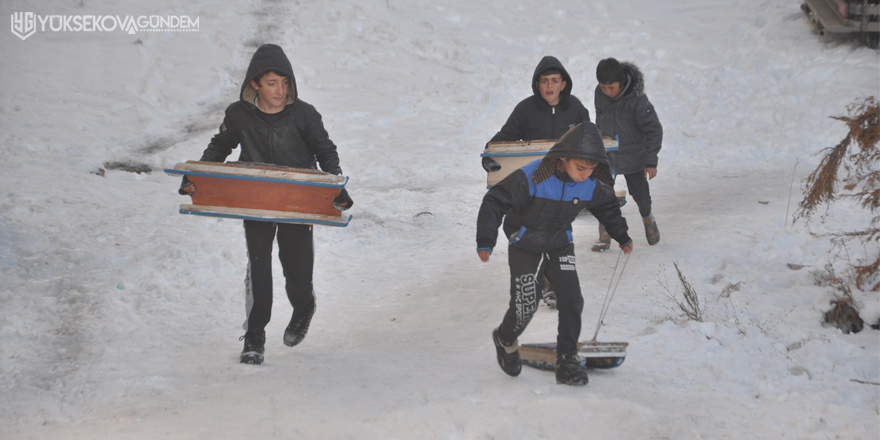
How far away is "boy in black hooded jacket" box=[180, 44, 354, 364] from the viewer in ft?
16.5

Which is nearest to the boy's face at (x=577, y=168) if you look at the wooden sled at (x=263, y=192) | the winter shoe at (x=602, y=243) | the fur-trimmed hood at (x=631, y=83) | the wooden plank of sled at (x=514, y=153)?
the wooden sled at (x=263, y=192)

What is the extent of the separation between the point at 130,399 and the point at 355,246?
4.49m

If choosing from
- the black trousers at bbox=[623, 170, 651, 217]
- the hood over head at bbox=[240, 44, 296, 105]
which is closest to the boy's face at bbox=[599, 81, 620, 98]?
the black trousers at bbox=[623, 170, 651, 217]

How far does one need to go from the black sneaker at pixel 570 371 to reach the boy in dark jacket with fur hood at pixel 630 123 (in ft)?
11.0

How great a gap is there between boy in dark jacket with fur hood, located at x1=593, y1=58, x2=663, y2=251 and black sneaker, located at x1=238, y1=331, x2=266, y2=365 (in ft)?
13.2

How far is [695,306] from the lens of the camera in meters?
5.48

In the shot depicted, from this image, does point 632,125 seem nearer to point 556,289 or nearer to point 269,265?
point 556,289

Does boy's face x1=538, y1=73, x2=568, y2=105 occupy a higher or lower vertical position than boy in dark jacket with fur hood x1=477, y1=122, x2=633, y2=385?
higher

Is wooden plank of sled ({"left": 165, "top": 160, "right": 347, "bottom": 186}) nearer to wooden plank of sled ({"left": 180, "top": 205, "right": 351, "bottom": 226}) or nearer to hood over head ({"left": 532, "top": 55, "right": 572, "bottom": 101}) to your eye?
wooden plank of sled ({"left": 180, "top": 205, "right": 351, "bottom": 226})

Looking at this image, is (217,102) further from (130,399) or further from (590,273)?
(130,399)

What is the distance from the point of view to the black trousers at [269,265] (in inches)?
199

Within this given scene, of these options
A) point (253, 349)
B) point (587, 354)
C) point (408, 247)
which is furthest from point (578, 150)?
point (408, 247)

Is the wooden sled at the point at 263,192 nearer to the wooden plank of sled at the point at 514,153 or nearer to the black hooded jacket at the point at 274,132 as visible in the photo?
the black hooded jacket at the point at 274,132

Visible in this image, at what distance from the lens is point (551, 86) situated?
20.7 ft
